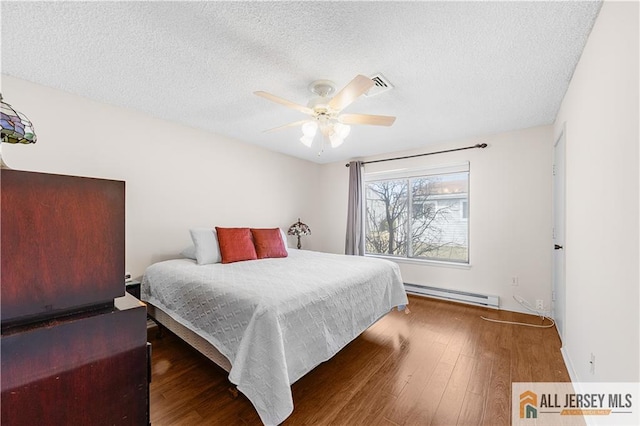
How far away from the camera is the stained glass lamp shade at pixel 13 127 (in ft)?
2.64

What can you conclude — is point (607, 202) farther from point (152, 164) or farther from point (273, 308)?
point (152, 164)

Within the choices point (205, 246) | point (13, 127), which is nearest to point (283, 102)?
point (13, 127)

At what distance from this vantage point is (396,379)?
1913 millimetres

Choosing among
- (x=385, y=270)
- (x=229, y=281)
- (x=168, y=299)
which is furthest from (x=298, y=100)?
(x=168, y=299)

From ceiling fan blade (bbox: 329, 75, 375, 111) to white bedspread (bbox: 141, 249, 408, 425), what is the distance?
1340mm

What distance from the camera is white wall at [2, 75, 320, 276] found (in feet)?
7.16

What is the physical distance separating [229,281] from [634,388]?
2.13 meters

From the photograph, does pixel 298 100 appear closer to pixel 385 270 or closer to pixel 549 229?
pixel 385 270

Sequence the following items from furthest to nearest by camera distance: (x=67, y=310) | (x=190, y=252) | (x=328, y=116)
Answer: (x=190, y=252)
(x=328, y=116)
(x=67, y=310)

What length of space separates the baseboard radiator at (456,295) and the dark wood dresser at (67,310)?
11.9ft

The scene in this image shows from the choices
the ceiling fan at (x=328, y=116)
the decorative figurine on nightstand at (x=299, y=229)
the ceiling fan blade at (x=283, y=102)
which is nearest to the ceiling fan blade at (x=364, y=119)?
the ceiling fan at (x=328, y=116)

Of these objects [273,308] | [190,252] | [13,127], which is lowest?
[273,308]

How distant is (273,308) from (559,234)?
2837 millimetres

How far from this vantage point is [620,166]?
1145mm
